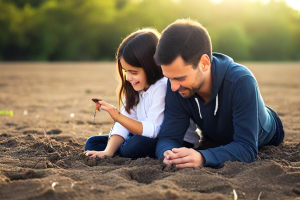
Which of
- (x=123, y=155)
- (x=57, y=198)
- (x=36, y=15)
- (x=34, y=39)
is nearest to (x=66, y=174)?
(x=57, y=198)

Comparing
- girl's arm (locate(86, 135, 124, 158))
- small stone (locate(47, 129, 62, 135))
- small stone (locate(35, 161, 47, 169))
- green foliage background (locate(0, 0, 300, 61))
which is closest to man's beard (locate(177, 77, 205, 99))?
girl's arm (locate(86, 135, 124, 158))

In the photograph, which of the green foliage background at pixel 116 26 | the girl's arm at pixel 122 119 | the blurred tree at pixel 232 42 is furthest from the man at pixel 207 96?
the blurred tree at pixel 232 42

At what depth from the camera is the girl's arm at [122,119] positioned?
10.1 feet

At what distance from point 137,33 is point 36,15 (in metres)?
33.6

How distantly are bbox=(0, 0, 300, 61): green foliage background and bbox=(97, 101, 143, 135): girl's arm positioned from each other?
2481 cm

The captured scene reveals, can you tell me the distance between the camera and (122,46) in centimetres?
328

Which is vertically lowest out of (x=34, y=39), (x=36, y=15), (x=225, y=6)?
(x=34, y=39)

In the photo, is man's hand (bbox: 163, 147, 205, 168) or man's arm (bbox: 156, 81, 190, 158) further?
man's arm (bbox: 156, 81, 190, 158)

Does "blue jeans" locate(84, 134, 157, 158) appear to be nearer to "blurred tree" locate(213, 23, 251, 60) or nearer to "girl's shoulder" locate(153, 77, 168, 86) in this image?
"girl's shoulder" locate(153, 77, 168, 86)

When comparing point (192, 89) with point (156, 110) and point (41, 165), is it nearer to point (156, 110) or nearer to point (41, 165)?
point (156, 110)

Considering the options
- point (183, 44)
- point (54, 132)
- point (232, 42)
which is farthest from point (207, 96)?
point (232, 42)

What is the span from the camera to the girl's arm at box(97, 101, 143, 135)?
10.1 feet

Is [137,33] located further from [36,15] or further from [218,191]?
[36,15]

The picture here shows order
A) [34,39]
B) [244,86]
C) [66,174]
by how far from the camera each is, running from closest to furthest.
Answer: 1. [66,174]
2. [244,86]
3. [34,39]
